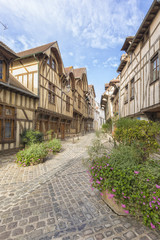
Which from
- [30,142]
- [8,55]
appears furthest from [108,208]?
[8,55]

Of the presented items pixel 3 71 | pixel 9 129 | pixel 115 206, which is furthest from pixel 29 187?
pixel 3 71

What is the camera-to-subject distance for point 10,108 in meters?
6.62

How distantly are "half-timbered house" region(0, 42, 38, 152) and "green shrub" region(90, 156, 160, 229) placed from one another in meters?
5.98

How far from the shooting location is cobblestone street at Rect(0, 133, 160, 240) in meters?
1.84

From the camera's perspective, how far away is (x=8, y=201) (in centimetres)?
268

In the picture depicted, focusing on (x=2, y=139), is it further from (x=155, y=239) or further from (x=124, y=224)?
(x=155, y=239)

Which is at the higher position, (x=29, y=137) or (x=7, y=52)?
(x=7, y=52)

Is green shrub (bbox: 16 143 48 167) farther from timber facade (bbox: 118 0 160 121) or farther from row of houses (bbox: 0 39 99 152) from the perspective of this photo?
timber facade (bbox: 118 0 160 121)

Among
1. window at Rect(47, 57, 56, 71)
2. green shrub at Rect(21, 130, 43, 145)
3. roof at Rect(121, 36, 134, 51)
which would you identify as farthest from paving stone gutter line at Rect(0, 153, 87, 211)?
roof at Rect(121, 36, 134, 51)

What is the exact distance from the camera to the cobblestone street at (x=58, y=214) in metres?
1.84

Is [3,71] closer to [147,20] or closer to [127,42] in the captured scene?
[147,20]

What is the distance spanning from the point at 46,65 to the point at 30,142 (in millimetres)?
6169

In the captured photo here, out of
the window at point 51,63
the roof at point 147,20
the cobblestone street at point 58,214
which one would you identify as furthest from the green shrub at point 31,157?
the roof at point 147,20

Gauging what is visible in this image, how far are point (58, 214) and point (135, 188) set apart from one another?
160 cm
